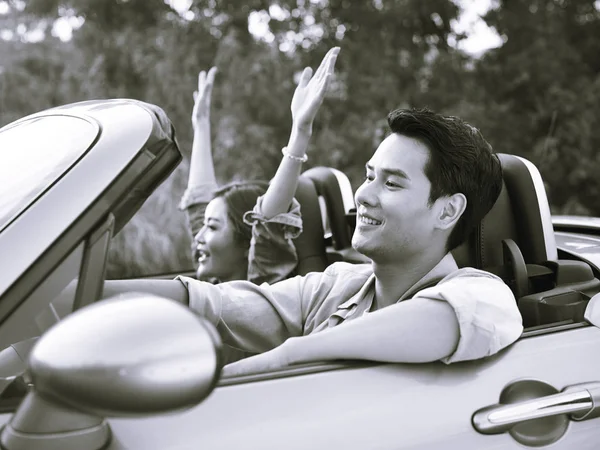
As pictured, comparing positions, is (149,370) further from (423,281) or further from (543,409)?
(423,281)

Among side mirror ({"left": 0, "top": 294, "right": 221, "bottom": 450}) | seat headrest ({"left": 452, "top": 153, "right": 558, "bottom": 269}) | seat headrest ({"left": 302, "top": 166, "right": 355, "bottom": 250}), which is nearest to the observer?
side mirror ({"left": 0, "top": 294, "right": 221, "bottom": 450})

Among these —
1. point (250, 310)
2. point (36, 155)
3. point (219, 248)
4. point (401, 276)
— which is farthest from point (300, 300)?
point (219, 248)

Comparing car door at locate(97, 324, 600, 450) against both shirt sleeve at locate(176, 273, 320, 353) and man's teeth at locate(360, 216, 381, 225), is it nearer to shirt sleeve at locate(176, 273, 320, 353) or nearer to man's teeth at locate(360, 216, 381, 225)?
man's teeth at locate(360, 216, 381, 225)

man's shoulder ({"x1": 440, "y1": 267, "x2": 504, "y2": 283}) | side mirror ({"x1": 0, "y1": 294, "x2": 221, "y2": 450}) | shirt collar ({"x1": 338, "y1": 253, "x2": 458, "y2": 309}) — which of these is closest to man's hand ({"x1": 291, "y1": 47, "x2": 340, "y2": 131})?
shirt collar ({"x1": 338, "y1": 253, "x2": 458, "y2": 309})

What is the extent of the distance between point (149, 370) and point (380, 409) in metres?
0.51

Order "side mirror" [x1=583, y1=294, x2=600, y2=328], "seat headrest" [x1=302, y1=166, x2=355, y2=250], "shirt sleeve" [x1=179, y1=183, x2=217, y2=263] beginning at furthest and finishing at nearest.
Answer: "shirt sleeve" [x1=179, y1=183, x2=217, y2=263], "seat headrest" [x1=302, y1=166, x2=355, y2=250], "side mirror" [x1=583, y1=294, x2=600, y2=328]

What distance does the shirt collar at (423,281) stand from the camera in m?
1.87

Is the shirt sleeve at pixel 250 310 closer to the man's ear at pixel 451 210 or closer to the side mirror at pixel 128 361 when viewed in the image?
the man's ear at pixel 451 210

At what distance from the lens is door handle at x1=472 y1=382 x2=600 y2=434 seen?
54.2 inches

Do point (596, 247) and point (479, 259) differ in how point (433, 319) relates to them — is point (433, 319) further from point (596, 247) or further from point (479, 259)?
point (596, 247)

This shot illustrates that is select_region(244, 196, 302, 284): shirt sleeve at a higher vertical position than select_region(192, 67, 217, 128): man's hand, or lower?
lower

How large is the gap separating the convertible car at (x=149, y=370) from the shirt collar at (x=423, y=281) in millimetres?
315

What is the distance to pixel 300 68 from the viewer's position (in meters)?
8.80

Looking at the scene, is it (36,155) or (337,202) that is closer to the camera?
(36,155)
